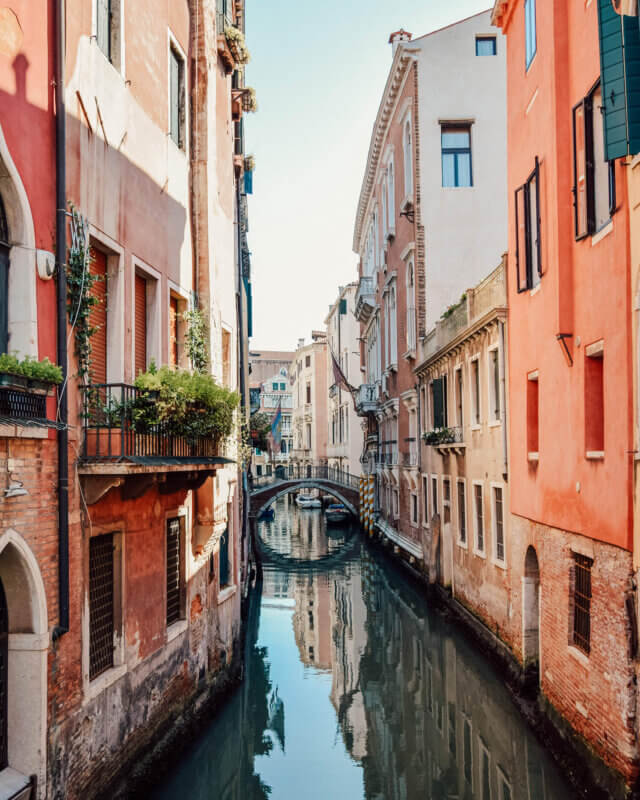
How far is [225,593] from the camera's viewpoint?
12.9m

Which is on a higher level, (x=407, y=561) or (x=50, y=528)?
(x=50, y=528)

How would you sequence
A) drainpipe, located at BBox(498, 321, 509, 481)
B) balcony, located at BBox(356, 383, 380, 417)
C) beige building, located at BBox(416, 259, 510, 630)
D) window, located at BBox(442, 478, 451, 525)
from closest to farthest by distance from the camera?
drainpipe, located at BBox(498, 321, 509, 481) → beige building, located at BBox(416, 259, 510, 630) → window, located at BBox(442, 478, 451, 525) → balcony, located at BBox(356, 383, 380, 417)

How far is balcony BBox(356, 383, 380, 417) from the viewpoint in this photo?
35062 millimetres

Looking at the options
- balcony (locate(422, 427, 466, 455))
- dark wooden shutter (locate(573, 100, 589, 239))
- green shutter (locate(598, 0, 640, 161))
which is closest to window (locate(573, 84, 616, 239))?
dark wooden shutter (locate(573, 100, 589, 239))

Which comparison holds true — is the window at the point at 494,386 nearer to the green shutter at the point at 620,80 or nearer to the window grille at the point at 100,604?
the green shutter at the point at 620,80

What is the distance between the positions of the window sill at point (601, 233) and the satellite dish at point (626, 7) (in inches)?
76.0

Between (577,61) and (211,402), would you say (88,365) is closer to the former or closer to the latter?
Answer: (211,402)

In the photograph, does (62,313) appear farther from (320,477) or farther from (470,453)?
(320,477)

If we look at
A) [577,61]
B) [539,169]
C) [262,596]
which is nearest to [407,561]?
[262,596]

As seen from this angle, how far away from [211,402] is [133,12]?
4144mm

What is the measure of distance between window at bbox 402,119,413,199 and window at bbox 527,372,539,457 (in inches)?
567

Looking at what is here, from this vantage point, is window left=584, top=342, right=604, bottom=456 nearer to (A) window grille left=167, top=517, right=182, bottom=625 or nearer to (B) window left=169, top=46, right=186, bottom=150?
(A) window grille left=167, top=517, right=182, bottom=625

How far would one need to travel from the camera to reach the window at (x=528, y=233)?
11.8 m

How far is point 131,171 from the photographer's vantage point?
352 inches
